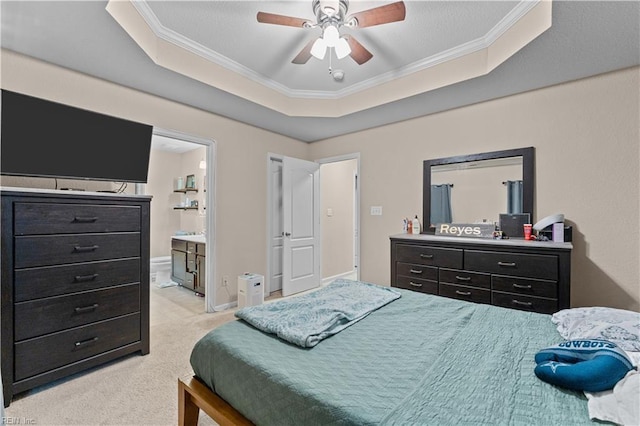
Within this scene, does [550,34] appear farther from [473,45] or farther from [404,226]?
[404,226]

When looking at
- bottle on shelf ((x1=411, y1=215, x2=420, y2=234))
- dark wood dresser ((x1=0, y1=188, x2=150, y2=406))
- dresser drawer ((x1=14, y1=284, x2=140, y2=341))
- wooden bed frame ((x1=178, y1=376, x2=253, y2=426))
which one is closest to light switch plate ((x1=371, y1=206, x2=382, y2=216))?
bottle on shelf ((x1=411, y1=215, x2=420, y2=234))

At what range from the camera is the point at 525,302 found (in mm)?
2414

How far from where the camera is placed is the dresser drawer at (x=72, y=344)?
1872mm

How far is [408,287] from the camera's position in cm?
307

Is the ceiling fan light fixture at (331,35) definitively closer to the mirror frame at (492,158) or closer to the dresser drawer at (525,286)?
the mirror frame at (492,158)


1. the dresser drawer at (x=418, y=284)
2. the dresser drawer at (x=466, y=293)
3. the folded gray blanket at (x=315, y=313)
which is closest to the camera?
the folded gray blanket at (x=315, y=313)

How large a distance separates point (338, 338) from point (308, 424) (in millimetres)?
463

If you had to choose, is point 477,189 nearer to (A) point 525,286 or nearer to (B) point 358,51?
(A) point 525,286

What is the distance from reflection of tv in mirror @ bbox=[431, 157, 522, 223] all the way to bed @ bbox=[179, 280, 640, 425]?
5.60 ft

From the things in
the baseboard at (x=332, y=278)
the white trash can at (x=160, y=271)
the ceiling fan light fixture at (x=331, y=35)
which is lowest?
the baseboard at (x=332, y=278)

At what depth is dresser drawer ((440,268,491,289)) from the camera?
2617 mm

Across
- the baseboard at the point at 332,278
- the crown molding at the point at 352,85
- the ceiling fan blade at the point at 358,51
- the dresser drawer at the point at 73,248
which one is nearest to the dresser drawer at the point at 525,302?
the crown molding at the point at 352,85

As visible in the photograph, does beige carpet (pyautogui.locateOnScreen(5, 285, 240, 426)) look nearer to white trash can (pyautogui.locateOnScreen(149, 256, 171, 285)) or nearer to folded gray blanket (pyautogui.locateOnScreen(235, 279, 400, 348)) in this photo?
folded gray blanket (pyautogui.locateOnScreen(235, 279, 400, 348))

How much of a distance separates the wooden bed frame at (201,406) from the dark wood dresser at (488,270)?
224cm
